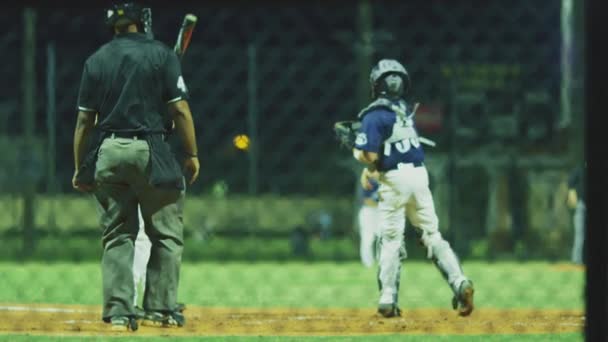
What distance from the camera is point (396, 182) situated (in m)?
9.70

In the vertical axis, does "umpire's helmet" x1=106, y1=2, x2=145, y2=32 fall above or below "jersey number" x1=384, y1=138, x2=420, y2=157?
above

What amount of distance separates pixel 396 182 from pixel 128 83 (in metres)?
2.47

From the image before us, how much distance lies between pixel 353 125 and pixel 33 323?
313 cm

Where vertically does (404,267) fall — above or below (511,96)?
below

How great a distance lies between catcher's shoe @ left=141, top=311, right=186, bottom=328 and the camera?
Answer: 326 inches

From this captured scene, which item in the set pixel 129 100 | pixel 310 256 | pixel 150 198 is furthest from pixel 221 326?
pixel 310 256

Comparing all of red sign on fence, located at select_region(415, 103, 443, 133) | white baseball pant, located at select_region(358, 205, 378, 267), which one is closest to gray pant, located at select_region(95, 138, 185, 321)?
white baseball pant, located at select_region(358, 205, 378, 267)

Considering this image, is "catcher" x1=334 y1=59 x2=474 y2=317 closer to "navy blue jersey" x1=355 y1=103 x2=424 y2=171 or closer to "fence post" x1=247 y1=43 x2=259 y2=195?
"navy blue jersey" x1=355 y1=103 x2=424 y2=171

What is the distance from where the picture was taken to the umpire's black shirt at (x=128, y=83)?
801 centimetres

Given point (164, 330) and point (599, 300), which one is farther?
point (164, 330)

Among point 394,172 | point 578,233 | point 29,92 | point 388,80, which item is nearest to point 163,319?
point 394,172

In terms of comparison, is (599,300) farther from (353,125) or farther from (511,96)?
(511,96)

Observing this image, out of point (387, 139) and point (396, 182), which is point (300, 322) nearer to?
point (396, 182)

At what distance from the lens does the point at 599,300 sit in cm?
410
